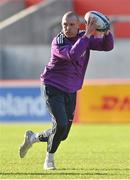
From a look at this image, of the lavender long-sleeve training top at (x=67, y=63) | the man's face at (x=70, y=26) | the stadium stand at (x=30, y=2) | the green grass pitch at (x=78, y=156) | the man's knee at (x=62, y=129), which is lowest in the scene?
the stadium stand at (x=30, y=2)

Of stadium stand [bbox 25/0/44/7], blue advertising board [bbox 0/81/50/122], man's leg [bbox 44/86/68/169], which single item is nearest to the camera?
man's leg [bbox 44/86/68/169]

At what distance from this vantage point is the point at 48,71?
10.2m

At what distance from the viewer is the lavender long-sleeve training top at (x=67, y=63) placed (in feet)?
32.6

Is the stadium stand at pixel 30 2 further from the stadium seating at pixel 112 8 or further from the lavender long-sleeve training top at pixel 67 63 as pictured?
the lavender long-sleeve training top at pixel 67 63

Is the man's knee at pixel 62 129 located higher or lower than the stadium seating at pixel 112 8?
higher

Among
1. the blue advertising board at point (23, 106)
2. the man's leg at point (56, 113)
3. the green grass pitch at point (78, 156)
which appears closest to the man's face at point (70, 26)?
the man's leg at point (56, 113)

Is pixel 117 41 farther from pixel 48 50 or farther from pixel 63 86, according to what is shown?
pixel 63 86

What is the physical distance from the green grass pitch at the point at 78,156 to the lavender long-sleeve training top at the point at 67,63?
3.67 ft

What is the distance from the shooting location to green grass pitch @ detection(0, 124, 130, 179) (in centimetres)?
970

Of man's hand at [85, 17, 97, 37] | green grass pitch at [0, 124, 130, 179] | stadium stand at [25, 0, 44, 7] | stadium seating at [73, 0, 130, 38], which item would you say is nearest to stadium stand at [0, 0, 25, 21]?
stadium stand at [25, 0, 44, 7]

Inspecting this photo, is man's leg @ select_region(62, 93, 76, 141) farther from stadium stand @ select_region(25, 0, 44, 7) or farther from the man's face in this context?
stadium stand @ select_region(25, 0, 44, 7)

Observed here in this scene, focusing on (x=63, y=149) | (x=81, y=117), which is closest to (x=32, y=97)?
(x=81, y=117)

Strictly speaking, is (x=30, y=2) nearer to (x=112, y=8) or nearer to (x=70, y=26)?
(x=112, y=8)

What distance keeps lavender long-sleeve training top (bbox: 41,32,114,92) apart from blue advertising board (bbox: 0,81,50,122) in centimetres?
1113
